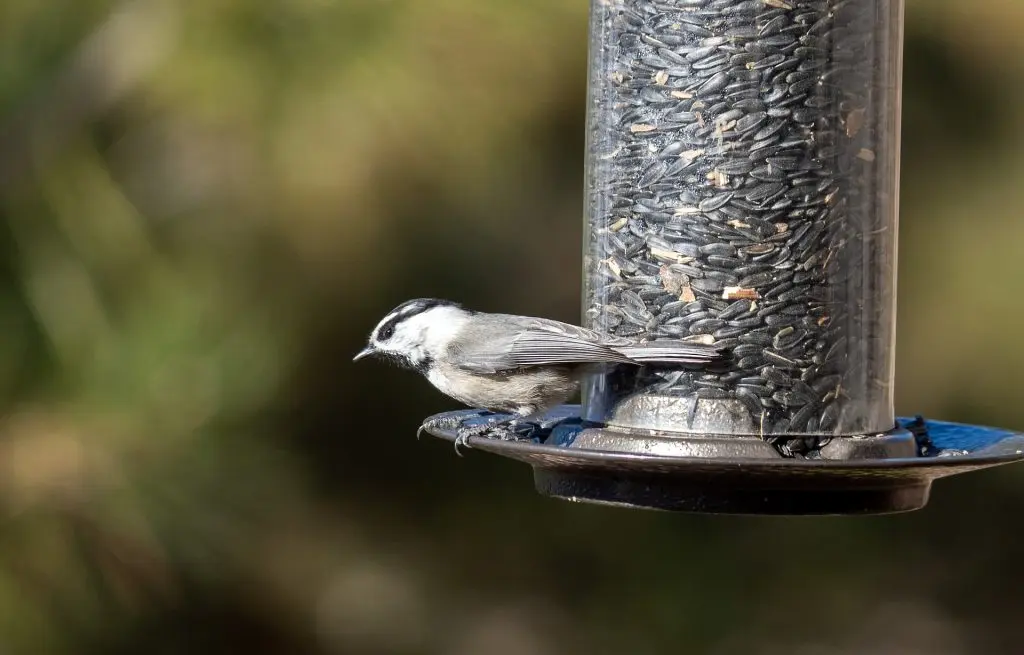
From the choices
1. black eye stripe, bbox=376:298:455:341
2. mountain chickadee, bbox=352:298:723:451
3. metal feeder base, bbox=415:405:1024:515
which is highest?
black eye stripe, bbox=376:298:455:341

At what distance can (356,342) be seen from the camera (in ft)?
14.6

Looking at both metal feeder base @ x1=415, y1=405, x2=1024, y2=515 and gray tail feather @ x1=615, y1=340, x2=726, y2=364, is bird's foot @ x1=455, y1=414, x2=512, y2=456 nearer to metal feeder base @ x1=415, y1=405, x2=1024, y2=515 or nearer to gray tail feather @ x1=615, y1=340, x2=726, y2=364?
metal feeder base @ x1=415, y1=405, x2=1024, y2=515

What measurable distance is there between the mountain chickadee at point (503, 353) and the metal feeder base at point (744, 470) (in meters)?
0.17

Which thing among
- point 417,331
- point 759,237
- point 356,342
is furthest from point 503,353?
point 356,342

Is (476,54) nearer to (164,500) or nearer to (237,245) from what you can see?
(237,245)

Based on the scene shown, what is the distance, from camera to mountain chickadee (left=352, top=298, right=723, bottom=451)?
109 inches

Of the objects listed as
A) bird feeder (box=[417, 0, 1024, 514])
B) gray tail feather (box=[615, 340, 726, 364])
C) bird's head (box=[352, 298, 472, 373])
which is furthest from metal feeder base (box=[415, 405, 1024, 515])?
bird's head (box=[352, 298, 472, 373])

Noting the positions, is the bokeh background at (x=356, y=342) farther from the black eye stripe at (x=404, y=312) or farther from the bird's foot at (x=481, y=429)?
the bird's foot at (x=481, y=429)

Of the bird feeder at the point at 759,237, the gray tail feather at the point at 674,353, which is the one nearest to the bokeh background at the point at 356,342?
the bird feeder at the point at 759,237

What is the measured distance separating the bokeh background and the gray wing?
0.98 meters

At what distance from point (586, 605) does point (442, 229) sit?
1583 mm

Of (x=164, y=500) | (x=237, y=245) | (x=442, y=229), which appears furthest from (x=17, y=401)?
(x=442, y=229)

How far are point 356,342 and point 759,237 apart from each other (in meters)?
2.03

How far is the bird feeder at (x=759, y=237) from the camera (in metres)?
2.71
